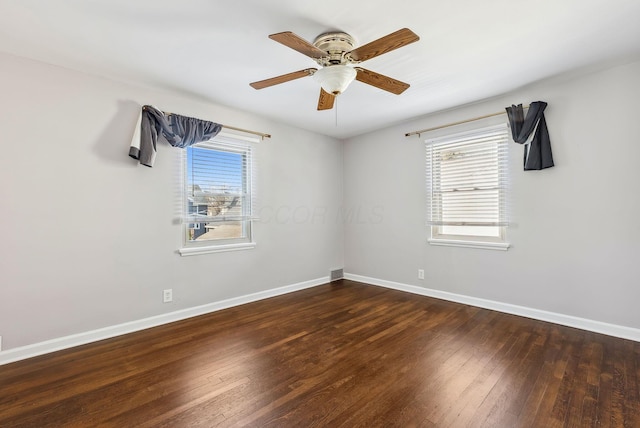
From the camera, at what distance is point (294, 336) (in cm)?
273

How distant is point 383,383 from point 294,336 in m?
1.02

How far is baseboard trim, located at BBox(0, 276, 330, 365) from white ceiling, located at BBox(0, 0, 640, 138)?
2.38 m

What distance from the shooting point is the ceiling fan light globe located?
210cm

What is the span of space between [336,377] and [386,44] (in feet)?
7.32

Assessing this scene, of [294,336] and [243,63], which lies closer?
[243,63]

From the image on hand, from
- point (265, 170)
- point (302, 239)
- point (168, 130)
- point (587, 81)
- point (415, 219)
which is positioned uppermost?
point (587, 81)

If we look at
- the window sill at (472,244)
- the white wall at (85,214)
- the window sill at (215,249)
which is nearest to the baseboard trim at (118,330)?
the white wall at (85,214)

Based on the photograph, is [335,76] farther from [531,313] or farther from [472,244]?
[531,313]

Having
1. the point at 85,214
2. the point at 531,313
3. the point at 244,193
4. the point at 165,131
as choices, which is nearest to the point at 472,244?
the point at 531,313

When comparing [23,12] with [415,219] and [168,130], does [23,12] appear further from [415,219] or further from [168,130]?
[415,219]

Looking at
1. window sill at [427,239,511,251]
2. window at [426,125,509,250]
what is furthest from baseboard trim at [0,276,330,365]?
window at [426,125,509,250]

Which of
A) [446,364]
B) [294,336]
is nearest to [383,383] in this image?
[446,364]

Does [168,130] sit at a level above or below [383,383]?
above

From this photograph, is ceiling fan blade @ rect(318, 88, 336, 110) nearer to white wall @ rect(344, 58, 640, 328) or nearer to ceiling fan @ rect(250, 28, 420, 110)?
ceiling fan @ rect(250, 28, 420, 110)
